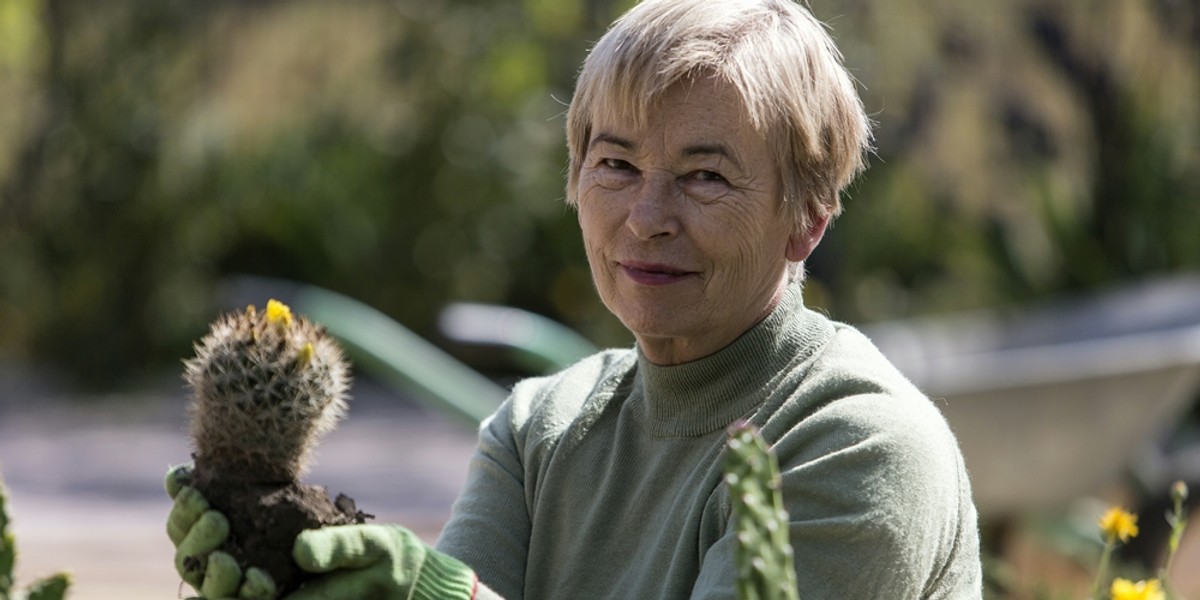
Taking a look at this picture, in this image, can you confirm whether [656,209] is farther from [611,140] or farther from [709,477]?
[709,477]

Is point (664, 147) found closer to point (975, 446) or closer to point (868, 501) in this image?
point (868, 501)

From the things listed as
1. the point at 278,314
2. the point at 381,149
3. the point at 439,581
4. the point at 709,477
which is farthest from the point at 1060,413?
the point at 381,149

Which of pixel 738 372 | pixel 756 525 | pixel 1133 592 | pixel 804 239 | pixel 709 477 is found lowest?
pixel 1133 592

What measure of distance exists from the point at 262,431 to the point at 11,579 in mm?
275

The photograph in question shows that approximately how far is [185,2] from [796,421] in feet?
28.6

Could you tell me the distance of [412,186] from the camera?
9984mm

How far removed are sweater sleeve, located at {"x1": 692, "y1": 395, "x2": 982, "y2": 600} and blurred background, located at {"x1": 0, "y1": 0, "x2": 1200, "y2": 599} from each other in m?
4.89

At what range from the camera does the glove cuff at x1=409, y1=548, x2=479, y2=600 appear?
1.59m

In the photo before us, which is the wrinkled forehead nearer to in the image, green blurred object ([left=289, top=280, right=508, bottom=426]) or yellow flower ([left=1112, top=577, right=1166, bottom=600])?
yellow flower ([left=1112, top=577, right=1166, bottom=600])

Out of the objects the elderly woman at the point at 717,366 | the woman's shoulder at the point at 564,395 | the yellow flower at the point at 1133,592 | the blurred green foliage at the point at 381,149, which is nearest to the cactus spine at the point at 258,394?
the elderly woman at the point at 717,366

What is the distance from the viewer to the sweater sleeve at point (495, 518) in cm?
206

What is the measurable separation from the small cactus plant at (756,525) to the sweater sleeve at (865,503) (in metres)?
0.49

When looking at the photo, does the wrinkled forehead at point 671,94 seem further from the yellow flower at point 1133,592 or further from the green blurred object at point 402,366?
the green blurred object at point 402,366

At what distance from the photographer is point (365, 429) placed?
28.3ft
